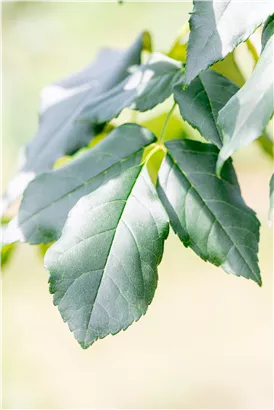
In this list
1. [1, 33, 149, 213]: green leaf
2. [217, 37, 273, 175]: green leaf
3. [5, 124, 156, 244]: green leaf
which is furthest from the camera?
[1, 33, 149, 213]: green leaf

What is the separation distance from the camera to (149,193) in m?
0.67

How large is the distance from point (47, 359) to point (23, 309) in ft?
0.85

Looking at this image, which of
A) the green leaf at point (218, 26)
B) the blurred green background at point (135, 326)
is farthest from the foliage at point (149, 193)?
the blurred green background at point (135, 326)

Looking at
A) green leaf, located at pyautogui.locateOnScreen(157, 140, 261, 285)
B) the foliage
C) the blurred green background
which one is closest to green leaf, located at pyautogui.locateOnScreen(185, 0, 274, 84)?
the foliage

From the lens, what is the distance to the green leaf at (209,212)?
0.65m

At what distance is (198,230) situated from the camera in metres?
0.66

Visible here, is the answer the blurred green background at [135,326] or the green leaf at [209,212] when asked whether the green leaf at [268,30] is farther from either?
the blurred green background at [135,326]

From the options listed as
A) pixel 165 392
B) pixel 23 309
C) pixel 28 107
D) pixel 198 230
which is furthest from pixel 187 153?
pixel 28 107

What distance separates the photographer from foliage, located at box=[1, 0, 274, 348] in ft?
1.85

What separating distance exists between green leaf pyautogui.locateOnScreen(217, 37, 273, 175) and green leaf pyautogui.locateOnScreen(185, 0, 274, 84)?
0.06 meters

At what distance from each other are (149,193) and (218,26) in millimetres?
202

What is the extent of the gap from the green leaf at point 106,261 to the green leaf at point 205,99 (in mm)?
99

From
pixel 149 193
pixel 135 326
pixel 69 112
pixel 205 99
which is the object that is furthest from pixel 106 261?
pixel 135 326

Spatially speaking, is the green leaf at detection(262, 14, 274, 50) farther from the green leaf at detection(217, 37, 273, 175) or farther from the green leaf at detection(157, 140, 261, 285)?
the green leaf at detection(157, 140, 261, 285)
